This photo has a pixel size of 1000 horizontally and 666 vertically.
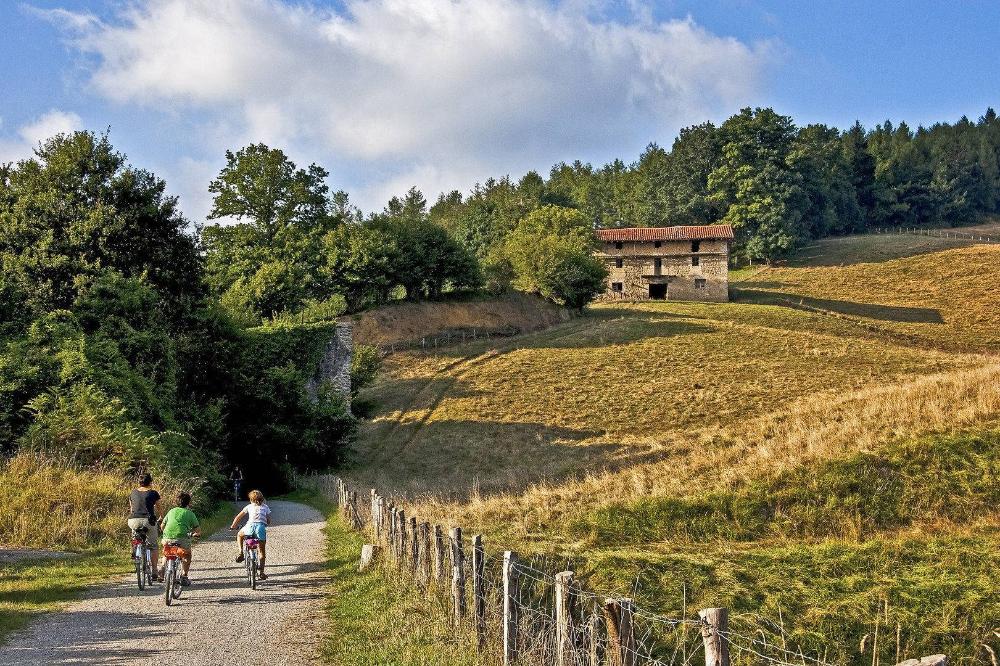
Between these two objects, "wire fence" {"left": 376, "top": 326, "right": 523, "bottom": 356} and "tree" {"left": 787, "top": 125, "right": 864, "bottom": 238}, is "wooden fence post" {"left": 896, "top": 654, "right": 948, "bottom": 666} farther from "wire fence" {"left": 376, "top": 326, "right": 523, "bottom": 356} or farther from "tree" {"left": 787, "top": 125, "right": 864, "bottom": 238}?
"tree" {"left": 787, "top": 125, "right": 864, "bottom": 238}

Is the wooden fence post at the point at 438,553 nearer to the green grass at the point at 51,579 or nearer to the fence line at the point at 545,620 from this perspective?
the fence line at the point at 545,620

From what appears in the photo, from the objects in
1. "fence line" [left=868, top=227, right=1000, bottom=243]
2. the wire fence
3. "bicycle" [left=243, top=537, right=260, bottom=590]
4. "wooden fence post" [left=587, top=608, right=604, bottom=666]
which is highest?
"fence line" [left=868, top=227, right=1000, bottom=243]

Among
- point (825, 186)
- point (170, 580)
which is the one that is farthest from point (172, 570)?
point (825, 186)

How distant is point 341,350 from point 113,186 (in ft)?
A: 63.6

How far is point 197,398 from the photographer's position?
34.2m

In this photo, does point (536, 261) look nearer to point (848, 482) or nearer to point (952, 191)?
point (848, 482)

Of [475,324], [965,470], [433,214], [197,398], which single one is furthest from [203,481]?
[433,214]

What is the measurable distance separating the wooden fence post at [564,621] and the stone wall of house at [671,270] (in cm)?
7749

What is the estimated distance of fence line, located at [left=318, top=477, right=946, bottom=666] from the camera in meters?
6.89

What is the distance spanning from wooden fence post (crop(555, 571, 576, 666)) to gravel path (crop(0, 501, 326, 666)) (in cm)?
386

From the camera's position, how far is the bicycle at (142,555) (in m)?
13.8

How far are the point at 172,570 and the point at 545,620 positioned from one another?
706 cm

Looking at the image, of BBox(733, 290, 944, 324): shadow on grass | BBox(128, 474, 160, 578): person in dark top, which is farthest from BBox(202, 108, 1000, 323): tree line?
BBox(128, 474, 160, 578): person in dark top

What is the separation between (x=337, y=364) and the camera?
47.8 m
